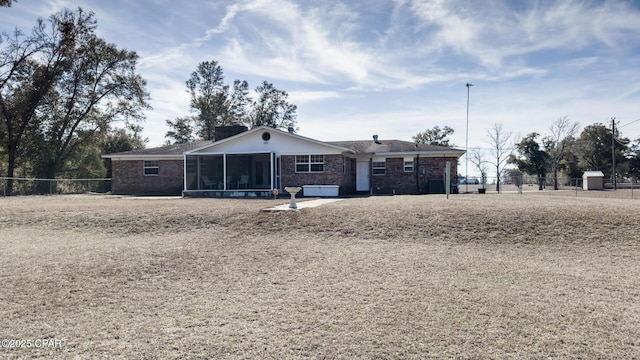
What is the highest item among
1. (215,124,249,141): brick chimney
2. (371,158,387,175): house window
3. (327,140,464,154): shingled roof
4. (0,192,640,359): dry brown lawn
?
(215,124,249,141): brick chimney

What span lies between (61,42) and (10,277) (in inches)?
1266

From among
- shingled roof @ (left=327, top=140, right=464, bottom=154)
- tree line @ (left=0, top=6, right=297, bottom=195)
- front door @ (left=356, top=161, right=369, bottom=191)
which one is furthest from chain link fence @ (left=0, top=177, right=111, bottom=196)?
shingled roof @ (left=327, top=140, right=464, bottom=154)

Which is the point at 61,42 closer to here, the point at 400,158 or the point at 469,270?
the point at 400,158

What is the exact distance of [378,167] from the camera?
26.3 metres

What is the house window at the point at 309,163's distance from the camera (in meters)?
23.3

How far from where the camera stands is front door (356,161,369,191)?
26578mm

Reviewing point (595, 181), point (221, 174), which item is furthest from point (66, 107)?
point (595, 181)

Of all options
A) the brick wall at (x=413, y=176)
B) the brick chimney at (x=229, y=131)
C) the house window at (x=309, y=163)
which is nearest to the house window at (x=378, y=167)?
the brick wall at (x=413, y=176)

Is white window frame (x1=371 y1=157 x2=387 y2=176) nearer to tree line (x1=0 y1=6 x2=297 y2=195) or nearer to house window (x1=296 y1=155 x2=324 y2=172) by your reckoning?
house window (x1=296 y1=155 x2=324 y2=172)

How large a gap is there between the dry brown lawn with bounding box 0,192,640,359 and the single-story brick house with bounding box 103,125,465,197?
11.2m

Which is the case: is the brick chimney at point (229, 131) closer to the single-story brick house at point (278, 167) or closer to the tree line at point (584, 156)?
the single-story brick house at point (278, 167)

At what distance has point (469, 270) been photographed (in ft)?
23.9

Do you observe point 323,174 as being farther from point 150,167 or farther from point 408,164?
point 150,167

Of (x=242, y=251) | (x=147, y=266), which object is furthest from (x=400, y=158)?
(x=147, y=266)
